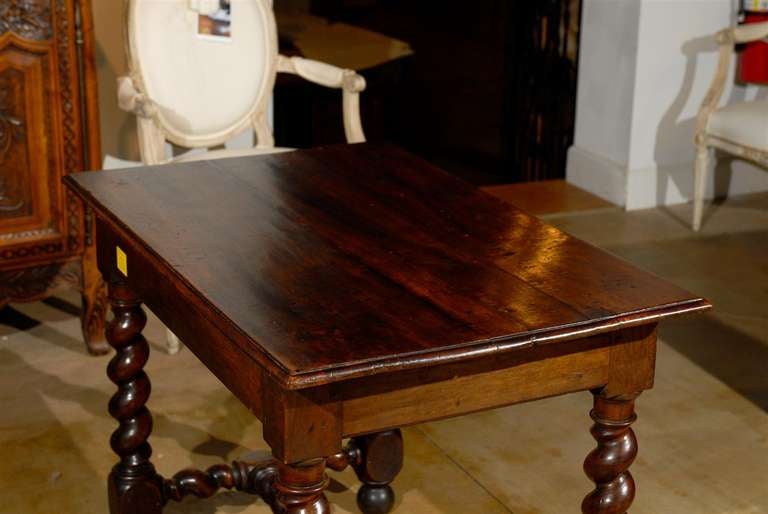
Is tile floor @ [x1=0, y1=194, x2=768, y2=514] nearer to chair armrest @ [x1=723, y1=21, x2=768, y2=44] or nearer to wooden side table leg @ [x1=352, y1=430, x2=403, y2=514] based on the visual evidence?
wooden side table leg @ [x1=352, y1=430, x2=403, y2=514]

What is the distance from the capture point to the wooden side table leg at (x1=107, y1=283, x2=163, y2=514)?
2.86m

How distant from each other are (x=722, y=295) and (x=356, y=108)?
1.49m

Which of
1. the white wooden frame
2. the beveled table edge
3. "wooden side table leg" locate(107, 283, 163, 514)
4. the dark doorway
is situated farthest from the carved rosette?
the dark doorway

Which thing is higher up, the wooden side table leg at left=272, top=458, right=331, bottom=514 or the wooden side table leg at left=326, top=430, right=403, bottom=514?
the wooden side table leg at left=272, top=458, right=331, bottom=514

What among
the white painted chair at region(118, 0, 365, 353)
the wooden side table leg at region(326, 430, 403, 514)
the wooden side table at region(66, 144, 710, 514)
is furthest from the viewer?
the white painted chair at region(118, 0, 365, 353)

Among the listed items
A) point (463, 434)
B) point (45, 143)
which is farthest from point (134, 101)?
point (463, 434)

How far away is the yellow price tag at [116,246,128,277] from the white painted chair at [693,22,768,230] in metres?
2.84

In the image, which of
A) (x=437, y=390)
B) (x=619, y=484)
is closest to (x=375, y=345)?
(x=437, y=390)

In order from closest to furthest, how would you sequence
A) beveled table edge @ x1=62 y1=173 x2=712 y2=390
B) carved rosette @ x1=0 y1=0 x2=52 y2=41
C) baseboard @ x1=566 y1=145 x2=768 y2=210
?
beveled table edge @ x1=62 y1=173 x2=712 y2=390, carved rosette @ x1=0 y1=0 x2=52 y2=41, baseboard @ x1=566 y1=145 x2=768 y2=210

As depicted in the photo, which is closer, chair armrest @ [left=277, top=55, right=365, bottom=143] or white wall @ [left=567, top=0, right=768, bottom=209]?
chair armrest @ [left=277, top=55, right=365, bottom=143]

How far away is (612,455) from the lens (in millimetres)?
2270

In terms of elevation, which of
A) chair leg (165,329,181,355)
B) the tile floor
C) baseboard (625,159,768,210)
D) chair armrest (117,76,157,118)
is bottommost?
the tile floor

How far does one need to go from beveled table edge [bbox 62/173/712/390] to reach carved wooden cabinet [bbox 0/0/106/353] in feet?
5.58

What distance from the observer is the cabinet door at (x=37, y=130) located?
12.1 ft
